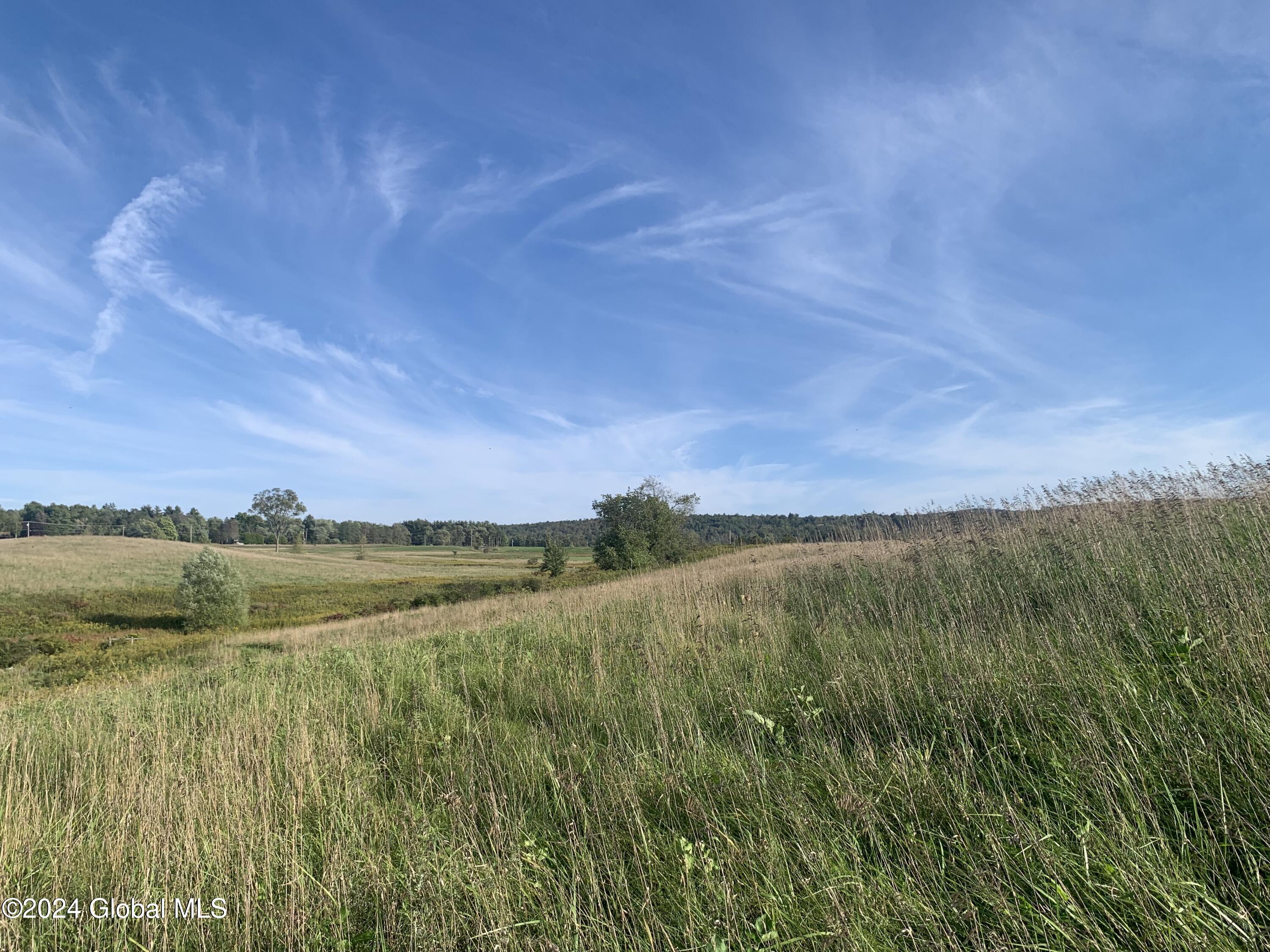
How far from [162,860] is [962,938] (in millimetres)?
4365

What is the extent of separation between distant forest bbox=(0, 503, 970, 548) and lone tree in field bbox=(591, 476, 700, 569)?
4246mm

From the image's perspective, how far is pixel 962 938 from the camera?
227 centimetres

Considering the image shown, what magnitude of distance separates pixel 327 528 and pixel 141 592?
336 ft

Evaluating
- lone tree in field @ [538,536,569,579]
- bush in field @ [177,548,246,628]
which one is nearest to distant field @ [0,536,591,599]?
bush in field @ [177,548,246,628]

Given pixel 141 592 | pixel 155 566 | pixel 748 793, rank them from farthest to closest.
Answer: pixel 155 566 < pixel 141 592 < pixel 748 793

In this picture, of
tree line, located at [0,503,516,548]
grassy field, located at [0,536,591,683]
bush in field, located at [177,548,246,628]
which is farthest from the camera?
tree line, located at [0,503,516,548]

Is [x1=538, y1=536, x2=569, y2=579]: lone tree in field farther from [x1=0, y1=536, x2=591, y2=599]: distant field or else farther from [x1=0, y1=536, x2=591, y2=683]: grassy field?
[x1=0, y1=536, x2=591, y2=599]: distant field

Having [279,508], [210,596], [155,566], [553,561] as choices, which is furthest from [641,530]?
[279,508]

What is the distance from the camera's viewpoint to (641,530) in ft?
166

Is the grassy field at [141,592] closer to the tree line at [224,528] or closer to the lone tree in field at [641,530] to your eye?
the lone tree in field at [641,530]

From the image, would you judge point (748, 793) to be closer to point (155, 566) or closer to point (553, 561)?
point (553, 561)

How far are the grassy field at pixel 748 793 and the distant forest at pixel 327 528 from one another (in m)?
29.8

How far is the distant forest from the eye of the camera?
3228 inches

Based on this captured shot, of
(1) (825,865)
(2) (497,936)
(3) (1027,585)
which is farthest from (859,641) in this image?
(2) (497,936)
